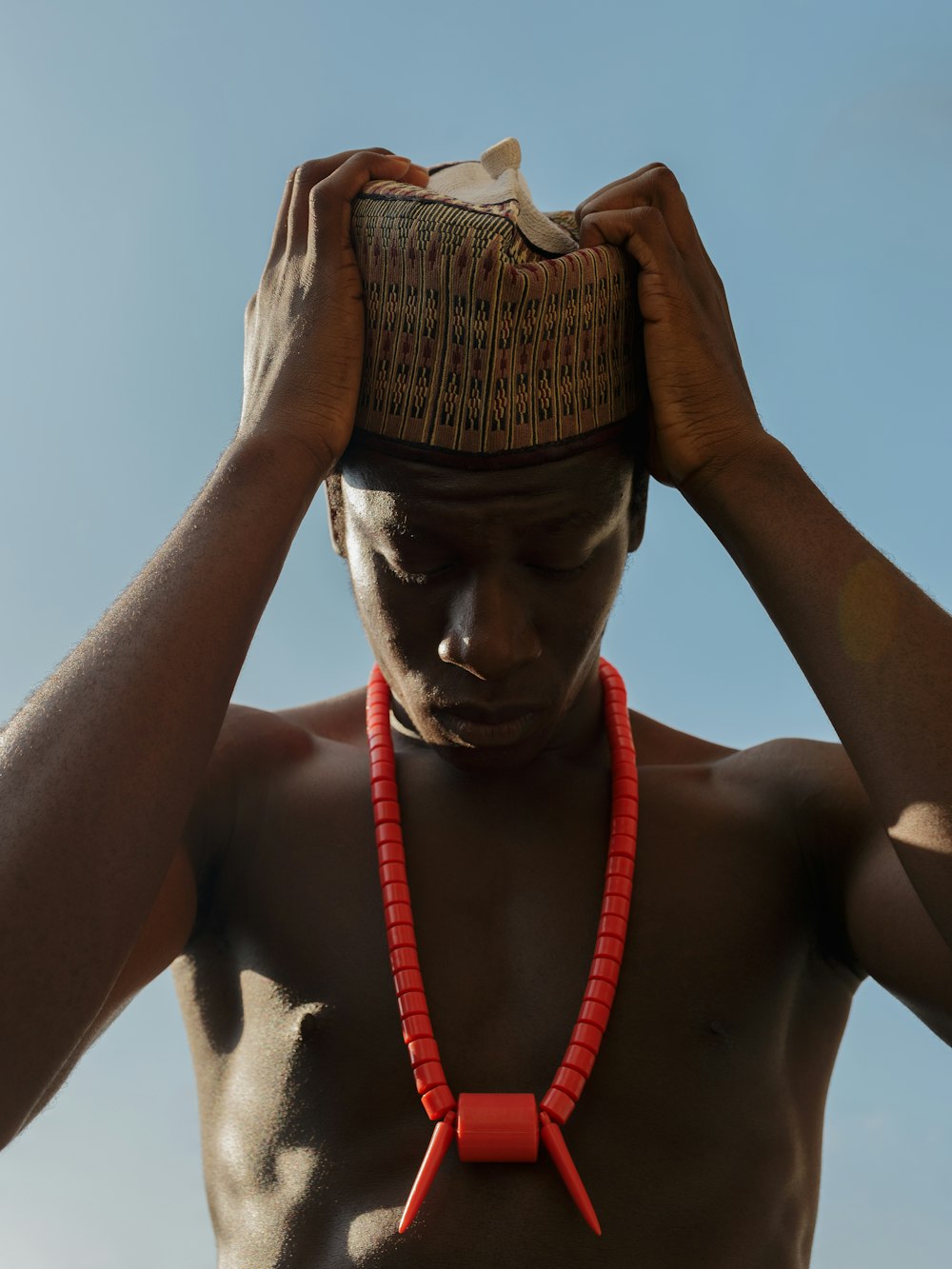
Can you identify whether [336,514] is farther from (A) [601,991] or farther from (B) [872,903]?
(B) [872,903]

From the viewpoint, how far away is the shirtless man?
221 centimetres

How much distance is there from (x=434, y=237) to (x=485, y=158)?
1.23 feet

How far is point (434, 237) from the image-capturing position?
8.07ft

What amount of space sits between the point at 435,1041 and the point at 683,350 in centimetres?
120

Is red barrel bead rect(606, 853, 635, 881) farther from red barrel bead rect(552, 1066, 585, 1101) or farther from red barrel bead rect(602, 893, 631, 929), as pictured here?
red barrel bead rect(552, 1066, 585, 1101)

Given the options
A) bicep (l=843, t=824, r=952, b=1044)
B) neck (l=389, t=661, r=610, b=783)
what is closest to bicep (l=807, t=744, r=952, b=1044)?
bicep (l=843, t=824, r=952, b=1044)

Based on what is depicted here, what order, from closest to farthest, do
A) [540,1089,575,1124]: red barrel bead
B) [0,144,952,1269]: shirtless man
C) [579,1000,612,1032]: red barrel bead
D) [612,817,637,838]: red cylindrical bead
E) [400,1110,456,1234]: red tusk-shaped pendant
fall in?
[0,144,952,1269]: shirtless man → [400,1110,456,1234]: red tusk-shaped pendant → [540,1089,575,1124]: red barrel bead → [579,1000,612,1032]: red barrel bead → [612,817,637,838]: red cylindrical bead

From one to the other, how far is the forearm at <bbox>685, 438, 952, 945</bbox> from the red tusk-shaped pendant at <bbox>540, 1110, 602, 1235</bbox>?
698 mm

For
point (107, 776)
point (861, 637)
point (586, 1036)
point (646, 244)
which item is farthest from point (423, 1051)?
point (646, 244)

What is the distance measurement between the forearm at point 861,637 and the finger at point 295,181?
85 centimetres

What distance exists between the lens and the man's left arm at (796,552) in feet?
6.96

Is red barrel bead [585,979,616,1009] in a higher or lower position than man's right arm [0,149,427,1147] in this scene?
lower

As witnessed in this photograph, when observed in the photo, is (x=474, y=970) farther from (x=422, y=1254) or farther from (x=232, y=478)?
(x=232, y=478)

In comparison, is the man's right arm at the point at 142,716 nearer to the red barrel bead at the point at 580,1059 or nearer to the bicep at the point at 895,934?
the red barrel bead at the point at 580,1059
